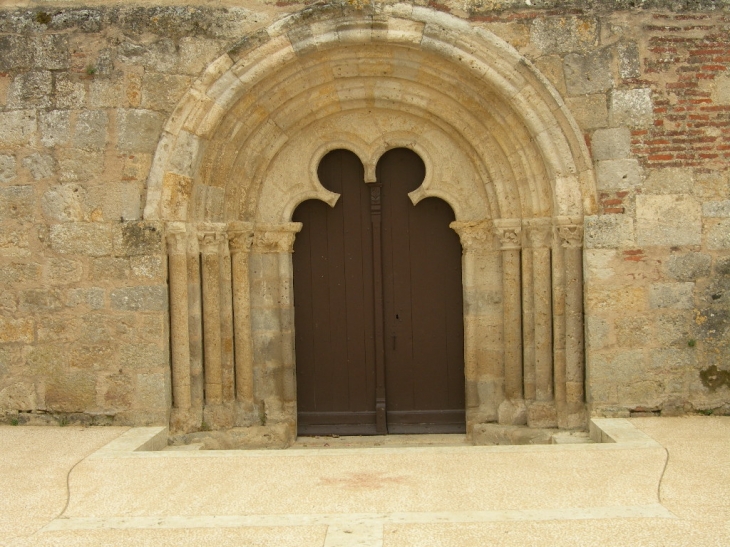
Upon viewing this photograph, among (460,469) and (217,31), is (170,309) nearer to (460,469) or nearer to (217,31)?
(217,31)

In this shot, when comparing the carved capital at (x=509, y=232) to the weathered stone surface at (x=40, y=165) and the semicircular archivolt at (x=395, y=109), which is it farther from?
the weathered stone surface at (x=40, y=165)

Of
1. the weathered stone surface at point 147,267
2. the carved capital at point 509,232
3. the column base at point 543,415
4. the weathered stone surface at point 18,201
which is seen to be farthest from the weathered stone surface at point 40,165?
the column base at point 543,415

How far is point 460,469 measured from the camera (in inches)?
163

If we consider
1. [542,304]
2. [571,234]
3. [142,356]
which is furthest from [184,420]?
[571,234]

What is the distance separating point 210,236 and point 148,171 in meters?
0.64

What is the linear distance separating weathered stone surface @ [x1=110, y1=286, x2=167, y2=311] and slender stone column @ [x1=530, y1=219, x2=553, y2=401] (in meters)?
2.64

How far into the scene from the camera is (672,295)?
5.11 metres

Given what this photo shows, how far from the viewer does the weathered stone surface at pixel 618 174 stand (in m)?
5.09

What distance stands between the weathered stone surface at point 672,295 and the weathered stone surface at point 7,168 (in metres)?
4.46

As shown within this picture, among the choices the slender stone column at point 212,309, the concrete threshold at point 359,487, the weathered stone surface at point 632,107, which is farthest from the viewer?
the slender stone column at point 212,309

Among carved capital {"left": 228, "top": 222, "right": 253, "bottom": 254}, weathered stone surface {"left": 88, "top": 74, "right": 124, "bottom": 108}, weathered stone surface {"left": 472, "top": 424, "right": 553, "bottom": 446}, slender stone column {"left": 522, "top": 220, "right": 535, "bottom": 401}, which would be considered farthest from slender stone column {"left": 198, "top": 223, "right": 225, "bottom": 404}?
slender stone column {"left": 522, "top": 220, "right": 535, "bottom": 401}

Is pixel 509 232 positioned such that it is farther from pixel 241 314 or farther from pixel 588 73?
pixel 241 314

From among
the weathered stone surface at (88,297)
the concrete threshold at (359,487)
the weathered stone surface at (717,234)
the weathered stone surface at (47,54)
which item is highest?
the weathered stone surface at (47,54)

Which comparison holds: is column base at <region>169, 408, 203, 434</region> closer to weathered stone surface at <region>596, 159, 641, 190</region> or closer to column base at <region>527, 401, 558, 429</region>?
column base at <region>527, 401, 558, 429</region>
